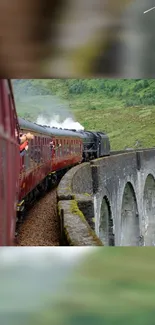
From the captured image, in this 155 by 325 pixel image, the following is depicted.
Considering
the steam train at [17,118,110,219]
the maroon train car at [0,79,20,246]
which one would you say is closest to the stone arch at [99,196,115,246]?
the steam train at [17,118,110,219]

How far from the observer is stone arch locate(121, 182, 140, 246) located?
16.4m

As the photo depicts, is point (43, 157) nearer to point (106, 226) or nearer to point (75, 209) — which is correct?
point (106, 226)

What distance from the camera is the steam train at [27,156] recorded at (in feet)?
14.8

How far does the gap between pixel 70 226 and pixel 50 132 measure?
5942mm

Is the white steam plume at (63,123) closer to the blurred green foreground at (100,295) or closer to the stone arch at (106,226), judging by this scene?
the stone arch at (106,226)

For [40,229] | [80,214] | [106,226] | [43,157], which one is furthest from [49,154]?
[80,214]

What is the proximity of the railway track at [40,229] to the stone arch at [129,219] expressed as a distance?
8.27m

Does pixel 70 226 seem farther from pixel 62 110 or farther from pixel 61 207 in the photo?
pixel 62 110

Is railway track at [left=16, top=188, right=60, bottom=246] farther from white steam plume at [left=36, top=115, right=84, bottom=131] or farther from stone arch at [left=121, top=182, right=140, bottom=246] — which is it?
stone arch at [left=121, top=182, right=140, bottom=246]

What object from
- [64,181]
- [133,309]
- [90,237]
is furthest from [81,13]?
[64,181]

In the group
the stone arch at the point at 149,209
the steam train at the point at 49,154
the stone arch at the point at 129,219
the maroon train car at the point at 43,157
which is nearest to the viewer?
the maroon train car at the point at 43,157

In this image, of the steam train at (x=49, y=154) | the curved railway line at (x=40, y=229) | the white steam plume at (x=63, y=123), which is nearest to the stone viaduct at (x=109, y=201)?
the curved railway line at (x=40, y=229)

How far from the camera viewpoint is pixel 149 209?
19859 millimetres

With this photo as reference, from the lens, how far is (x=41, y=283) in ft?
17.5
